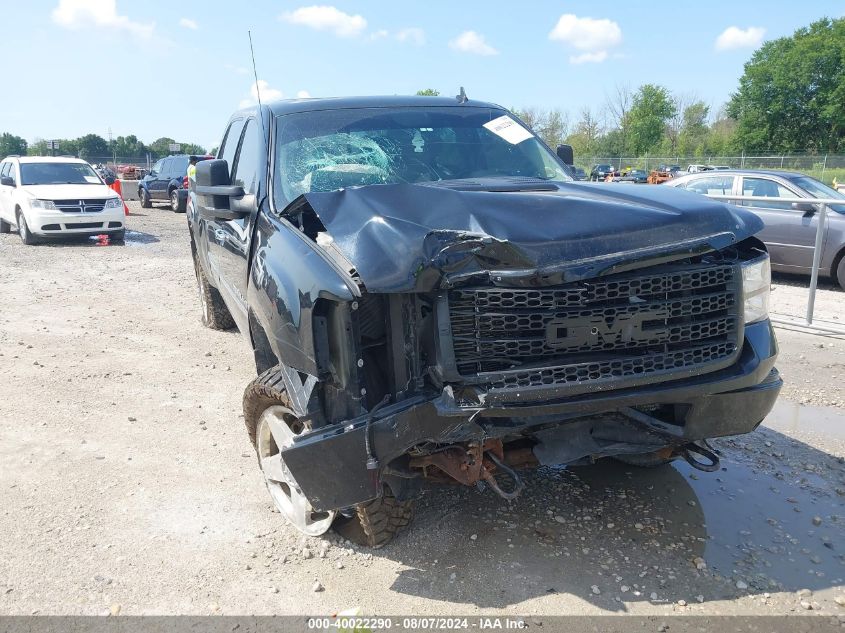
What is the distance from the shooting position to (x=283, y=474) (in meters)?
3.28

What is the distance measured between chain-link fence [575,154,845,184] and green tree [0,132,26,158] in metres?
56.1

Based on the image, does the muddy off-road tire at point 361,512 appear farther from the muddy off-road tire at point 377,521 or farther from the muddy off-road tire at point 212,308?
the muddy off-road tire at point 212,308

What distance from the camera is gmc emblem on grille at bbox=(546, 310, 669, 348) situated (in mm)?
2561

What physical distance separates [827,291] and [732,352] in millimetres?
7661

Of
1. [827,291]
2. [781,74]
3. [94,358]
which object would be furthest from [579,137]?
[94,358]

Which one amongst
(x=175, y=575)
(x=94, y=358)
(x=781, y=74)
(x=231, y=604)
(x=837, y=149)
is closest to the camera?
(x=231, y=604)

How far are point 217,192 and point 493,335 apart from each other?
6.47 feet

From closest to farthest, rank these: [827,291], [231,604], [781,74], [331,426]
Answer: [331,426] → [231,604] → [827,291] → [781,74]

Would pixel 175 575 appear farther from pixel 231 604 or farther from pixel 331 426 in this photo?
pixel 331 426

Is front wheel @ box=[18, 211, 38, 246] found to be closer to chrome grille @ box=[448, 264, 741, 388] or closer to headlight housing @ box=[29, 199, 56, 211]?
headlight housing @ box=[29, 199, 56, 211]

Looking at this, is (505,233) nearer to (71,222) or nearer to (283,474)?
(283,474)

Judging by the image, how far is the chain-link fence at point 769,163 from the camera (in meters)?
41.0

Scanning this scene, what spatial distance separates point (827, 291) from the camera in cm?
928

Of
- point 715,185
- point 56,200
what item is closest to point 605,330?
point 715,185
